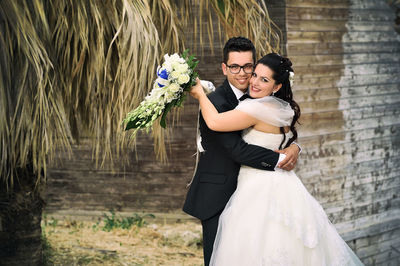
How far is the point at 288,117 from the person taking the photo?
3562mm

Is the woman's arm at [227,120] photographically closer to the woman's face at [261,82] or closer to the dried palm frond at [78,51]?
the woman's face at [261,82]

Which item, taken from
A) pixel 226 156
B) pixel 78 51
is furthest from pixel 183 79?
pixel 78 51

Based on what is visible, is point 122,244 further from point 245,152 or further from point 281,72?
point 281,72

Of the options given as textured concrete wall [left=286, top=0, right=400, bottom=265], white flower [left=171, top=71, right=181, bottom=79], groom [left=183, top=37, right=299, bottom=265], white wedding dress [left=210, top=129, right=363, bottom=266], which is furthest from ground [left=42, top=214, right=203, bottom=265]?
white flower [left=171, top=71, right=181, bottom=79]

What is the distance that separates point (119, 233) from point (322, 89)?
10.3 feet

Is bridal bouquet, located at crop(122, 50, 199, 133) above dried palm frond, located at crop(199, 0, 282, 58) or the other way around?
the other way around

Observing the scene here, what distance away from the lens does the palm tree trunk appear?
5.61 metres

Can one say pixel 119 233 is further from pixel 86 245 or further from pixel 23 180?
pixel 23 180

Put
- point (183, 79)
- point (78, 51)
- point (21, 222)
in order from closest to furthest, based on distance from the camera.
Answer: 1. point (183, 79)
2. point (78, 51)
3. point (21, 222)

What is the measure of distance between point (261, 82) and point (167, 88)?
53 cm

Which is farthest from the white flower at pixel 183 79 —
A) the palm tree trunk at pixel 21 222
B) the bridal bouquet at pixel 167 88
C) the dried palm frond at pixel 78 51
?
the palm tree trunk at pixel 21 222

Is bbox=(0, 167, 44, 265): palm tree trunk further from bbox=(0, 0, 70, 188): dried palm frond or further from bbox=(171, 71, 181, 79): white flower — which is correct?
bbox=(171, 71, 181, 79): white flower

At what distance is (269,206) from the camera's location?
347 centimetres

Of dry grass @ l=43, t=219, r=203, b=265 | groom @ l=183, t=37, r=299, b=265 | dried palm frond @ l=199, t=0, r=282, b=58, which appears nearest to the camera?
groom @ l=183, t=37, r=299, b=265
